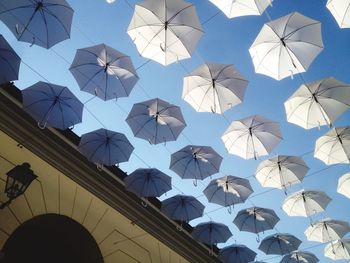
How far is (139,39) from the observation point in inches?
291

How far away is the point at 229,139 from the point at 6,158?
20.5ft

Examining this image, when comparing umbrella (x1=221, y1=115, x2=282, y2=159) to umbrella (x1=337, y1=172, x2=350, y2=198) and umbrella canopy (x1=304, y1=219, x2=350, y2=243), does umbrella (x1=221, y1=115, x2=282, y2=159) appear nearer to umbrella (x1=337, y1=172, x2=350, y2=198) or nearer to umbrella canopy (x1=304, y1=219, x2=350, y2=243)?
umbrella (x1=337, y1=172, x2=350, y2=198)

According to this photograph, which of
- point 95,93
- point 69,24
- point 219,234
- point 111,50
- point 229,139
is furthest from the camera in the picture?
point 219,234

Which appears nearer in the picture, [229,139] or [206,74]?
[206,74]

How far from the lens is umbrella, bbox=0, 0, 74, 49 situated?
6.62 metres

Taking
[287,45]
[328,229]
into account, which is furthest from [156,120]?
[328,229]

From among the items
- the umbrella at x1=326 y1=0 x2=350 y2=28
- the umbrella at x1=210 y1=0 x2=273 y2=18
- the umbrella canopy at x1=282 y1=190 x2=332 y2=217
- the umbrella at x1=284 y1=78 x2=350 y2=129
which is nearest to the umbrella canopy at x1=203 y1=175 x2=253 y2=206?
the umbrella canopy at x1=282 y1=190 x2=332 y2=217

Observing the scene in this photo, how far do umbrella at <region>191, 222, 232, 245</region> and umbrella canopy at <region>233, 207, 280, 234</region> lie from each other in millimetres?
680

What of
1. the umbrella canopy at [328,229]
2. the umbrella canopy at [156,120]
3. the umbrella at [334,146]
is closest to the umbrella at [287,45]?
the umbrella canopy at [156,120]

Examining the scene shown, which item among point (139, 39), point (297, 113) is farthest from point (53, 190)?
point (297, 113)

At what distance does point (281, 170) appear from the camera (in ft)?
32.8

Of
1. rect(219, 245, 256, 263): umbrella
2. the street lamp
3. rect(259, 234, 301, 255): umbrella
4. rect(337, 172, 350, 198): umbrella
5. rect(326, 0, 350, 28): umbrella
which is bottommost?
the street lamp

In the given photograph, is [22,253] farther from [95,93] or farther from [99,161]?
[95,93]

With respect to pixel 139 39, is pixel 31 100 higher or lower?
lower
